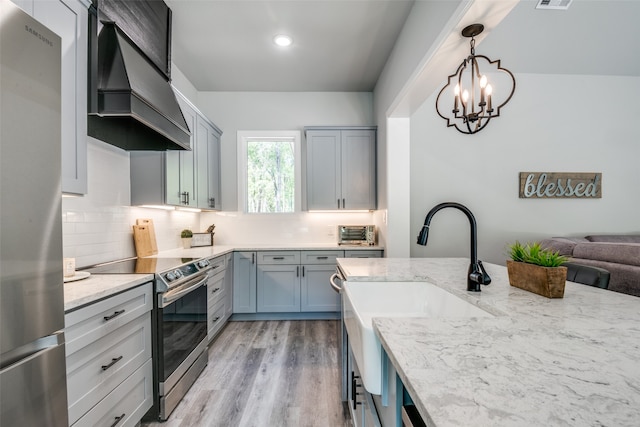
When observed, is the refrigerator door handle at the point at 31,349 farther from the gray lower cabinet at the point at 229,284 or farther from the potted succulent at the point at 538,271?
the gray lower cabinet at the point at 229,284

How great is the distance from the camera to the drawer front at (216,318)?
277 centimetres

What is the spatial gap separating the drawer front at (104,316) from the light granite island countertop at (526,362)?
4.13 ft

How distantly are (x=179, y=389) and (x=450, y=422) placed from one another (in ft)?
7.04

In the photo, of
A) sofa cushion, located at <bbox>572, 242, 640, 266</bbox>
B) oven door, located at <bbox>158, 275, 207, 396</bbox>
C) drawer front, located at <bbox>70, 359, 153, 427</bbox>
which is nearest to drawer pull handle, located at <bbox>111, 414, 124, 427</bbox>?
drawer front, located at <bbox>70, 359, 153, 427</bbox>

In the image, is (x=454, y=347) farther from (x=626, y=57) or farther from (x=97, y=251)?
(x=626, y=57)

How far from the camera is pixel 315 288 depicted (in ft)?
11.6

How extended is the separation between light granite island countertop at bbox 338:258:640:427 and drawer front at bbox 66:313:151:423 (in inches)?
52.6

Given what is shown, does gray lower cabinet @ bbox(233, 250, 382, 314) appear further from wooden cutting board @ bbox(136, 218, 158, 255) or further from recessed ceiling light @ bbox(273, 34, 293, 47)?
recessed ceiling light @ bbox(273, 34, 293, 47)

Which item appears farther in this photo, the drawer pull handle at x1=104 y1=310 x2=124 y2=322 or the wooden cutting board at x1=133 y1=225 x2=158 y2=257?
the wooden cutting board at x1=133 y1=225 x2=158 y2=257

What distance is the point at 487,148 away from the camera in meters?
3.90

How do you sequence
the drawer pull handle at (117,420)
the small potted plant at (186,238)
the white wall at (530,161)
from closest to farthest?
1. the drawer pull handle at (117,420)
2. the small potted plant at (186,238)
3. the white wall at (530,161)

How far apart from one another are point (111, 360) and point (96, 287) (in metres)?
0.38

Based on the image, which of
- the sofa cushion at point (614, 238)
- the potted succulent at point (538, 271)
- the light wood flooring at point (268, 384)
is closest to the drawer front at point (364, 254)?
the light wood flooring at point (268, 384)

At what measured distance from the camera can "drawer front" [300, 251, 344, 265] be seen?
352cm
